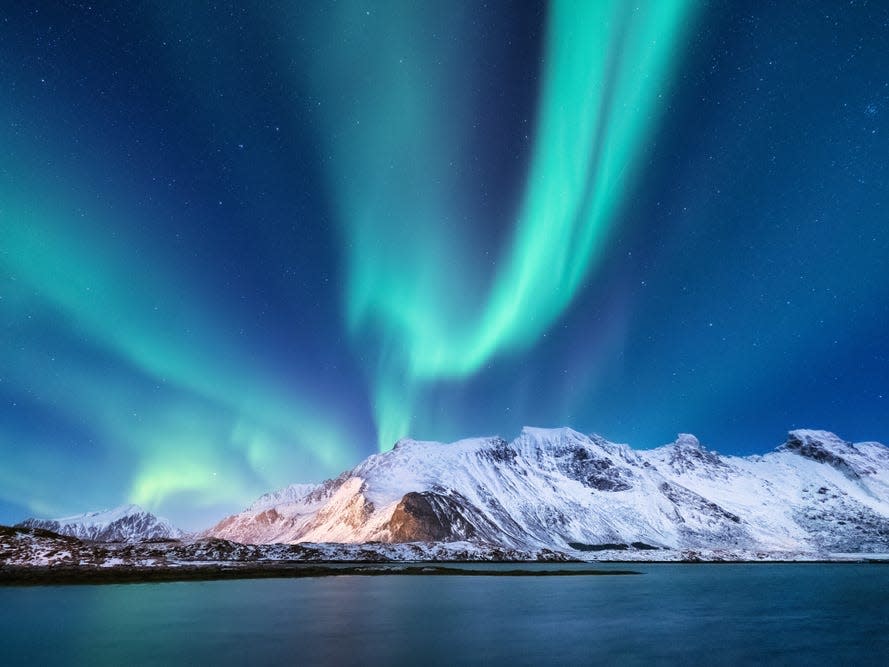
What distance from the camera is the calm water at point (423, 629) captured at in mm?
34219

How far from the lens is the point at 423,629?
149 ft

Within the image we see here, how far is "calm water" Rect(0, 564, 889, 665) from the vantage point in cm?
3422

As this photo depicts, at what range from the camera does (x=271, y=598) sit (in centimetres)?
7100

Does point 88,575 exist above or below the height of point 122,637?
above

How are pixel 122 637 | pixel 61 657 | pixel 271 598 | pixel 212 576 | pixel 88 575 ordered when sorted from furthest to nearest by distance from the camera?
pixel 212 576 < pixel 88 575 < pixel 271 598 < pixel 122 637 < pixel 61 657

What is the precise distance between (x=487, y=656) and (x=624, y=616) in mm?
29583

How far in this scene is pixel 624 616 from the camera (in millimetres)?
56531

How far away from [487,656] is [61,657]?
26443mm

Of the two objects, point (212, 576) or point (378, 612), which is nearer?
point (378, 612)

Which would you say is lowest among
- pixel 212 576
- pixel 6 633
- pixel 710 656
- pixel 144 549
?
pixel 710 656

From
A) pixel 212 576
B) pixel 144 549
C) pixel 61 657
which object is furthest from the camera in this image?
pixel 144 549

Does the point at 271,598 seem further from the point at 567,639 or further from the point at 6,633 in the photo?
the point at 567,639

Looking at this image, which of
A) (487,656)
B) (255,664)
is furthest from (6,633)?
(487,656)

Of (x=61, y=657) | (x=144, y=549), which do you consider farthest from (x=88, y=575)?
(x=61, y=657)
